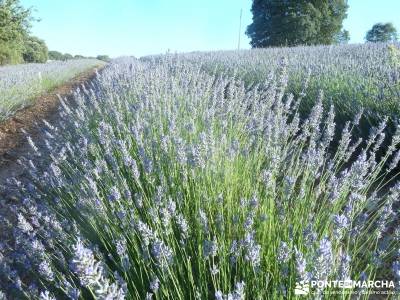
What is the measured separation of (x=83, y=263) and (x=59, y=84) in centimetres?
1174

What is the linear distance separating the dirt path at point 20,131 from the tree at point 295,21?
63.2ft

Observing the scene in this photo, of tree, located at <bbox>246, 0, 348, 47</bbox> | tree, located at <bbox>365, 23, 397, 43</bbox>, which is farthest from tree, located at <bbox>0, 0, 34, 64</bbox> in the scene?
tree, located at <bbox>365, 23, 397, 43</bbox>

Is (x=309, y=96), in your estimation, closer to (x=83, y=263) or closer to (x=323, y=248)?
(x=323, y=248)

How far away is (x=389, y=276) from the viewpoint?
1.90 meters

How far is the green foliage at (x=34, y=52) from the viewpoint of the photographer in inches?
1454

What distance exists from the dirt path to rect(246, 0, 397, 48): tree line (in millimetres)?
19084

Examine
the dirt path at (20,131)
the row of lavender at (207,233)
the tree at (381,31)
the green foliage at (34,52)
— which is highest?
the tree at (381,31)

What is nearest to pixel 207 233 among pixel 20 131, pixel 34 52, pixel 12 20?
pixel 20 131

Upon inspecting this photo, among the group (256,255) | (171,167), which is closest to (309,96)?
(171,167)

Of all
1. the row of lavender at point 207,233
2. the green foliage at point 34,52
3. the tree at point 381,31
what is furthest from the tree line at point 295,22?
the green foliage at point 34,52

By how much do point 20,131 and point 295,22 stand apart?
22.3m

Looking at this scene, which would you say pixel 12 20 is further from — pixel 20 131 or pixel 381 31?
pixel 381 31

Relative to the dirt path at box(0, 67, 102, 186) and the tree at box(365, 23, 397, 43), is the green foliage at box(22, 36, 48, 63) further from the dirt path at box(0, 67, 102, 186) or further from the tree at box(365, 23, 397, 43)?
the tree at box(365, 23, 397, 43)

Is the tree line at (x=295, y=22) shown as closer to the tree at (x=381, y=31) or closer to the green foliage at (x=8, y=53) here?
the tree at (x=381, y=31)
